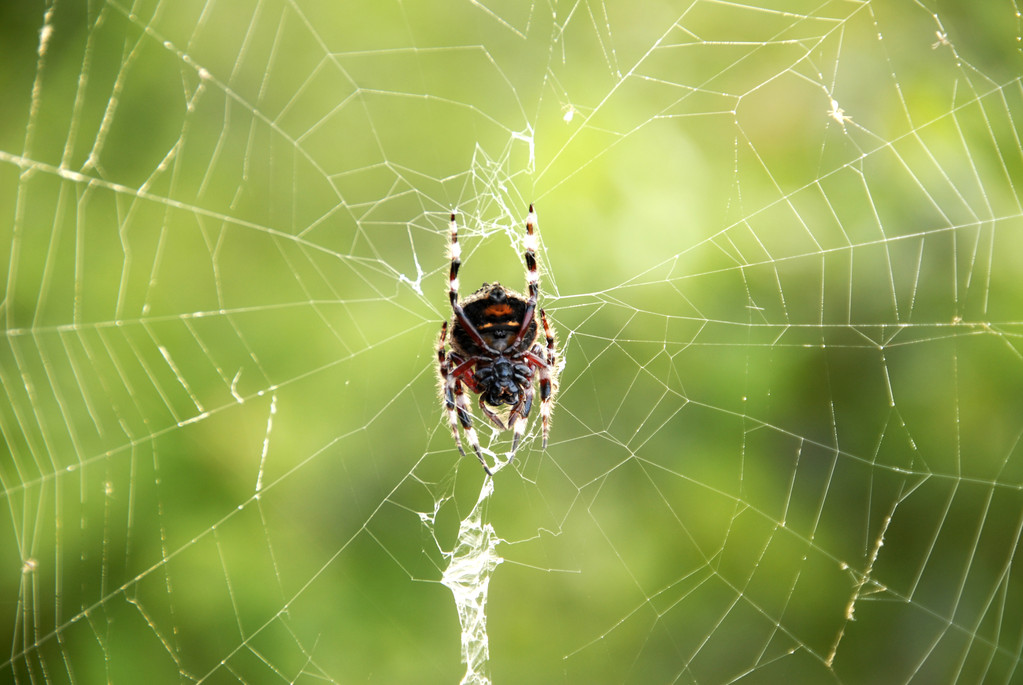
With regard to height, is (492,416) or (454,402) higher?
(454,402)

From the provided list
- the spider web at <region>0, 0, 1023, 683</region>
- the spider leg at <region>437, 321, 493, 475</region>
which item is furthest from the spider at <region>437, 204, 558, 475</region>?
the spider web at <region>0, 0, 1023, 683</region>

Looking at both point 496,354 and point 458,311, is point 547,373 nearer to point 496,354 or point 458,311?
point 496,354

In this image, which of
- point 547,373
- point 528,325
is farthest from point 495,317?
point 547,373

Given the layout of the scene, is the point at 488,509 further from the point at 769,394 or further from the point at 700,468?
the point at 769,394

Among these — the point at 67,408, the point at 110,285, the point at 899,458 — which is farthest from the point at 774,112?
the point at 67,408

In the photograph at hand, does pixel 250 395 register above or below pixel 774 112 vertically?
below

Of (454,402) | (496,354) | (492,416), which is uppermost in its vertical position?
(496,354)

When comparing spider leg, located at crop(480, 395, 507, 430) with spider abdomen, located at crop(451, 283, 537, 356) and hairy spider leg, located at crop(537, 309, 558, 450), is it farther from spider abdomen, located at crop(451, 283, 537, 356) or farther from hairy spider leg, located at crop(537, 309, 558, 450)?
spider abdomen, located at crop(451, 283, 537, 356)
